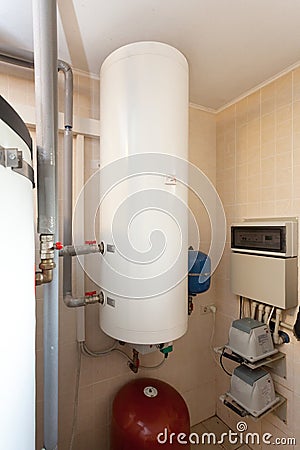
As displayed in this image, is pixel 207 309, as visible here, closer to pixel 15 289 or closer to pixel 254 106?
pixel 254 106

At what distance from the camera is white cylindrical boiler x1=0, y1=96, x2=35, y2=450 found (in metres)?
0.41


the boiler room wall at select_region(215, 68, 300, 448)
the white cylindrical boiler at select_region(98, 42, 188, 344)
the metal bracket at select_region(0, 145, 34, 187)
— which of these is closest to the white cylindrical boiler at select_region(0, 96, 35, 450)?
the metal bracket at select_region(0, 145, 34, 187)

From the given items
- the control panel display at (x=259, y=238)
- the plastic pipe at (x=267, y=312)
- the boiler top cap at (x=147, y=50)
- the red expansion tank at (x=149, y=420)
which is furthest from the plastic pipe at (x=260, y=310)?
the boiler top cap at (x=147, y=50)

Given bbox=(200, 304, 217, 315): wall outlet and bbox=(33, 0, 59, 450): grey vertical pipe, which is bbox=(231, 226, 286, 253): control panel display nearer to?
bbox=(200, 304, 217, 315): wall outlet

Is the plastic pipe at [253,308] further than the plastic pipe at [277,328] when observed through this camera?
Yes

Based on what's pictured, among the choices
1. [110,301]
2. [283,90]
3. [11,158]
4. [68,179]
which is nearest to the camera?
[11,158]

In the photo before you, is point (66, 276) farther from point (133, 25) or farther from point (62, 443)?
point (133, 25)

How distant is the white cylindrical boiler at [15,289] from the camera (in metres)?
0.41

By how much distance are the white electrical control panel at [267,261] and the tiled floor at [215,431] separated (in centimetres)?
96

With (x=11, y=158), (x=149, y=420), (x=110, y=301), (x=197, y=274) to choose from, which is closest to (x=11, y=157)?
(x=11, y=158)

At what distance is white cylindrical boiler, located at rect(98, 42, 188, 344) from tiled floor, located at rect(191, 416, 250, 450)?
1.11m

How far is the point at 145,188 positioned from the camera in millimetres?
1007

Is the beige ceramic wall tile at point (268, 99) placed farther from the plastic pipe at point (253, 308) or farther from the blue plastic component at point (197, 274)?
the plastic pipe at point (253, 308)

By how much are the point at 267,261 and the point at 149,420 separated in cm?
97
